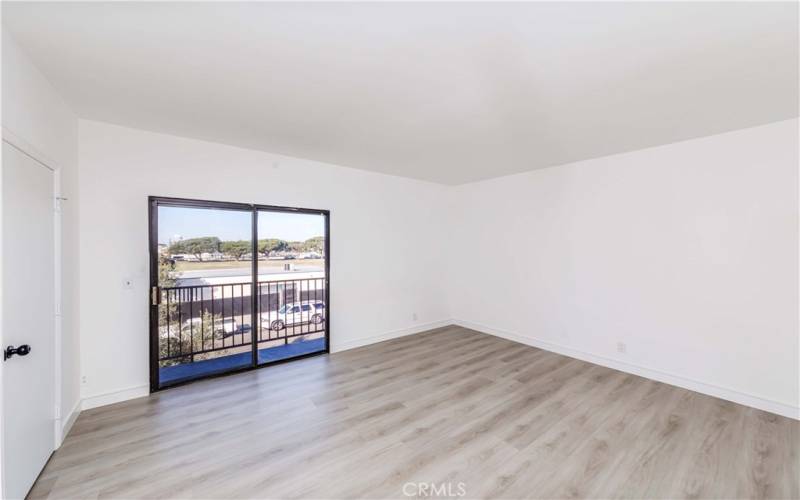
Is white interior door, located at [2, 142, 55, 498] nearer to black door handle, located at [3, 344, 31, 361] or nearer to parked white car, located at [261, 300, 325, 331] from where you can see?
black door handle, located at [3, 344, 31, 361]

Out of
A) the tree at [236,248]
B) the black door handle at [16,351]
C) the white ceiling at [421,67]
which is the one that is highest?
the white ceiling at [421,67]

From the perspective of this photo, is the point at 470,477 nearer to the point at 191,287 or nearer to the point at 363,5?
the point at 363,5

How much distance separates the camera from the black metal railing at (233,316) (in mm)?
3322

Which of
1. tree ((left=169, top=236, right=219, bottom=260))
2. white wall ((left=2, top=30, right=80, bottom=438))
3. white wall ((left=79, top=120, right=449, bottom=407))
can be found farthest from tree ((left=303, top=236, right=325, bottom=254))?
white wall ((left=2, top=30, right=80, bottom=438))

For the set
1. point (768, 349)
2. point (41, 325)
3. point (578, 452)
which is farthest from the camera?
point (768, 349)

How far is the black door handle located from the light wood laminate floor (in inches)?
35.4

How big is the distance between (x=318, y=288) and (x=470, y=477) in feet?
→ 10.1

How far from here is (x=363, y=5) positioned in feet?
4.72

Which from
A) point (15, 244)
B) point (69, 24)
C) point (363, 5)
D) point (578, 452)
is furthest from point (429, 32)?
point (578, 452)

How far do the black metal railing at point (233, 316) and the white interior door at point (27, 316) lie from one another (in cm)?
109

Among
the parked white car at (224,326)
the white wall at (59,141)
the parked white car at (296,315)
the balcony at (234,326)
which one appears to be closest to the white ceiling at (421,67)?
the white wall at (59,141)

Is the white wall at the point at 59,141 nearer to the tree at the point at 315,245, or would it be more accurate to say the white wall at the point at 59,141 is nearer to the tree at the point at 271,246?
the tree at the point at 271,246

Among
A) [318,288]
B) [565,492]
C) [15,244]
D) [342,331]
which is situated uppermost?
[15,244]

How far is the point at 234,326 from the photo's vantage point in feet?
12.4
